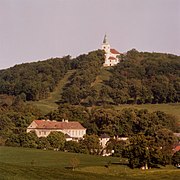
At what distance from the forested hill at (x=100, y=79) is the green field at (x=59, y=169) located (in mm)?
58816

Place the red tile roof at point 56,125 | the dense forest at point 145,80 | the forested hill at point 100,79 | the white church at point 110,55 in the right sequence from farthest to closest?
the white church at point 110,55
the dense forest at point 145,80
the forested hill at point 100,79
the red tile roof at point 56,125

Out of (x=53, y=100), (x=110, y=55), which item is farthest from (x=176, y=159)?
(x=110, y=55)

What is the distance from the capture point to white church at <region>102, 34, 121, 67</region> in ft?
539

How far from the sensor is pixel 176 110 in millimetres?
110062

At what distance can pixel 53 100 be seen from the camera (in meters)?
124

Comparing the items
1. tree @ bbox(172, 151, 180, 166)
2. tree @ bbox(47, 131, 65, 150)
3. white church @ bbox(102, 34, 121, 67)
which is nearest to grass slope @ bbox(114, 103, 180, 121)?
tree @ bbox(47, 131, 65, 150)

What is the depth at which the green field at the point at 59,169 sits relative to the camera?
29.6m

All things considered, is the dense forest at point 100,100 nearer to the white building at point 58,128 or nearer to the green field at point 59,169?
the white building at point 58,128

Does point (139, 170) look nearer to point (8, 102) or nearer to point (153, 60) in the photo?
point (8, 102)

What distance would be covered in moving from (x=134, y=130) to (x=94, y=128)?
7.28 m

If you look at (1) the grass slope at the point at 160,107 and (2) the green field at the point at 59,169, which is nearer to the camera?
(2) the green field at the point at 59,169

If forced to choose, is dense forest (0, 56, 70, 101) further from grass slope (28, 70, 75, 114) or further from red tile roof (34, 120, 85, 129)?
red tile roof (34, 120, 85, 129)

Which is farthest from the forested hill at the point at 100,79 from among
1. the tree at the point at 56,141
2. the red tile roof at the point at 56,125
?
the tree at the point at 56,141

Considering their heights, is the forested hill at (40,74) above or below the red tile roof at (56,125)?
above
